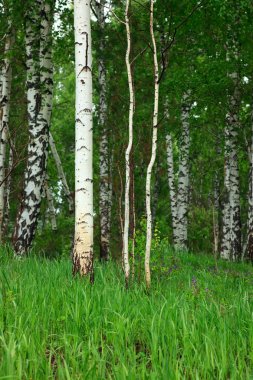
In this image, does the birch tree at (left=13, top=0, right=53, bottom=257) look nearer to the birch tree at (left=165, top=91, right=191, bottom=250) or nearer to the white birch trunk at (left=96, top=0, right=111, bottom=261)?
the white birch trunk at (left=96, top=0, right=111, bottom=261)

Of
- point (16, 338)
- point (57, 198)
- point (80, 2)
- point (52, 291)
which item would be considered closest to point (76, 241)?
point (52, 291)

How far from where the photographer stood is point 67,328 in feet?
12.0

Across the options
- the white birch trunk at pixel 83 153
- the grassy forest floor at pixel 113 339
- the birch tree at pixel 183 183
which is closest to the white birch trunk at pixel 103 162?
the birch tree at pixel 183 183

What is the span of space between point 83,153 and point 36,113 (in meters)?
3.49

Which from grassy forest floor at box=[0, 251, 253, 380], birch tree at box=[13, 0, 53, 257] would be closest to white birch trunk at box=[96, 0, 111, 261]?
birch tree at box=[13, 0, 53, 257]

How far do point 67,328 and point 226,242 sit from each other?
44.9 feet

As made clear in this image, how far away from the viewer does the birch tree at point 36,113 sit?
8781 millimetres

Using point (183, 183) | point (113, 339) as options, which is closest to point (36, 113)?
point (113, 339)

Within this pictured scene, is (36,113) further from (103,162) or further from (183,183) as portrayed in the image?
(183,183)

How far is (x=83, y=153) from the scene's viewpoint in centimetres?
598

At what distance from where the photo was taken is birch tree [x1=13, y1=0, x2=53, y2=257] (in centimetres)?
878

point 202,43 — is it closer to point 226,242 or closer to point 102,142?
point 102,142

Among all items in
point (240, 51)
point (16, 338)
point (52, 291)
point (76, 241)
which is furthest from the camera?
point (240, 51)

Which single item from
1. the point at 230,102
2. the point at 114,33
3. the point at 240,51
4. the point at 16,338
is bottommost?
the point at 16,338
